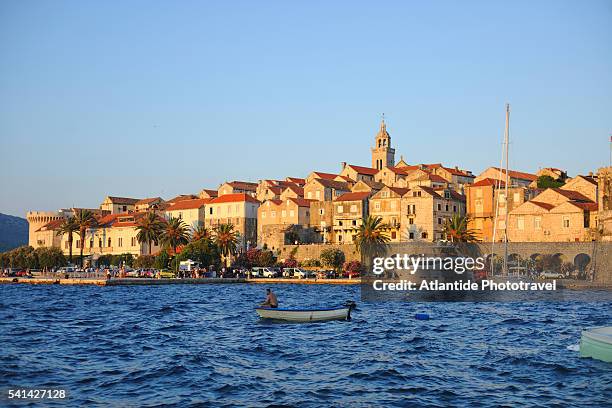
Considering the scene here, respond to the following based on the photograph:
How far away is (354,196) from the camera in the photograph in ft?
395

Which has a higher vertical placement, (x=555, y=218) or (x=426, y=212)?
(x=426, y=212)

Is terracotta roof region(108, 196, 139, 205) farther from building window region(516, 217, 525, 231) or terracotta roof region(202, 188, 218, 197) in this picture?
building window region(516, 217, 525, 231)

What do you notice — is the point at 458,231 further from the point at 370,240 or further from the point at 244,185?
the point at 244,185

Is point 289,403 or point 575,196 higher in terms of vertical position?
point 575,196

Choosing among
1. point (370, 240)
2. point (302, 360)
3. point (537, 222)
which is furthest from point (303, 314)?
point (370, 240)

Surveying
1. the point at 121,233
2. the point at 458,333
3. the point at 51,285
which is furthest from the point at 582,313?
the point at 121,233

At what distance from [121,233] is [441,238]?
57.1 m

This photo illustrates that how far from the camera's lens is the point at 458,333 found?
133 ft

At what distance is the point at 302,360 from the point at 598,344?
11132mm

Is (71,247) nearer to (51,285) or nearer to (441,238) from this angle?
(51,285)

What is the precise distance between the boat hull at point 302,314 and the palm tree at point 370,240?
63612 mm

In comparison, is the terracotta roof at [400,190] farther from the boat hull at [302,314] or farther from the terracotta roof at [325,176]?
the boat hull at [302,314]

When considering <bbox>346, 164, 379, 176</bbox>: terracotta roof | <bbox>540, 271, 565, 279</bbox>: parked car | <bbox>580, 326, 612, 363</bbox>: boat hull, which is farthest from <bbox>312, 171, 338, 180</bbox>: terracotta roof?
<bbox>580, 326, 612, 363</bbox>: boat hull

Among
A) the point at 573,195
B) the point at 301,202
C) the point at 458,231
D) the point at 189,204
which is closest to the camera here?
the point at 573,195
